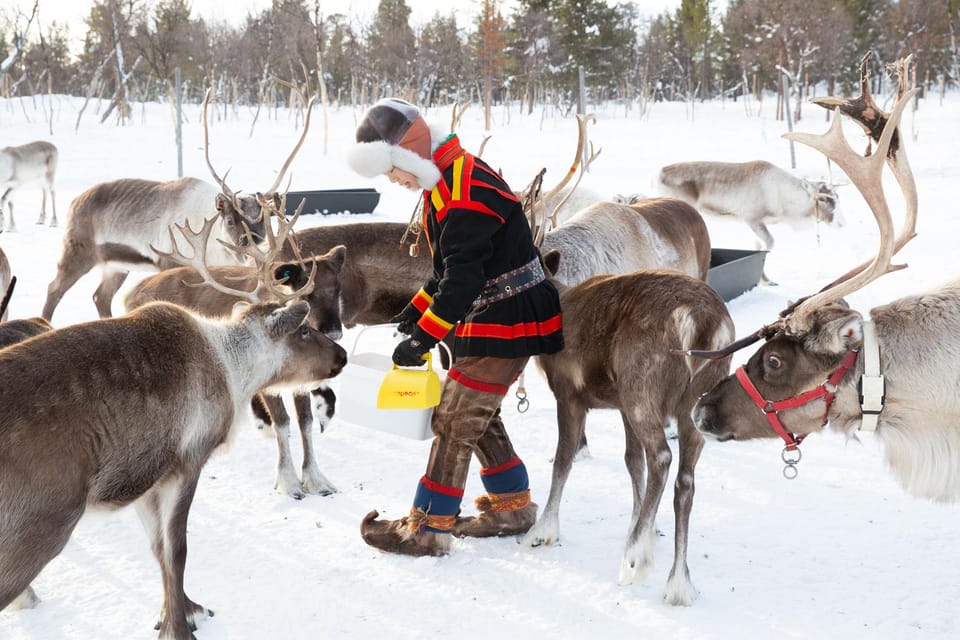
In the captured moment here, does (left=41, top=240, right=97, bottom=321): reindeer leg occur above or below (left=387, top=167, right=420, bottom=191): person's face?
below

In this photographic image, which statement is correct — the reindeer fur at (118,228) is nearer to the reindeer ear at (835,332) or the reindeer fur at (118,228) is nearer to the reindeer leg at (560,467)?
the reindeer leg at (560,467)

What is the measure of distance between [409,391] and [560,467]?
2.57 ft

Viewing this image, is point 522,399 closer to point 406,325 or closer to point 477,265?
point 406,325

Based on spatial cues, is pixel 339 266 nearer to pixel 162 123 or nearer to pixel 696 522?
pixel 696 522

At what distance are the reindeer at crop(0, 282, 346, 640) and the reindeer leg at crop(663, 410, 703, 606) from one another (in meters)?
1.65

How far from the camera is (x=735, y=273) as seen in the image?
8.46 meters

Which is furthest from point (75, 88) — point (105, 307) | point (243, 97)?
point (105, 307)

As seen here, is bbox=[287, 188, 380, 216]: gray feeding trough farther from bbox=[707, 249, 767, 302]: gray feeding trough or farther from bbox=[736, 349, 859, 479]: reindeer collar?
bbox=[736, 349, 859, 479]: reindeer collar

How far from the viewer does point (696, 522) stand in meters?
4.09

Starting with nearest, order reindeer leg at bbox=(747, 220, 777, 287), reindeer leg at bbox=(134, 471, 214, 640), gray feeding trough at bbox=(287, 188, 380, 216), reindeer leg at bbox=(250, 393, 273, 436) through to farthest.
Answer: reindeer leg at bbox=(134, 471, 214, 640) < reindeer leg at bbox=(250, 393, 273, 436) < reindeer leg at bbox=(747, 220, 777, 287) < gray feeding trough at bbox=(287, 188, 380, 216)

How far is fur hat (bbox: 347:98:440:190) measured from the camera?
3.45 metres

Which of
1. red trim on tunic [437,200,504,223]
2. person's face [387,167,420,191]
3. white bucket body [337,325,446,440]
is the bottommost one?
white bucket body [337,325,446,440]

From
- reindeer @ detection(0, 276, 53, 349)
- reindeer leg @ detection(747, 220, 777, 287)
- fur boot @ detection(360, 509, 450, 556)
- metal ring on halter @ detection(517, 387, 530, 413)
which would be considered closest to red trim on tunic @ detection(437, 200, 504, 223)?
metal ring on halter @ detection(517, 387, 530, 413)

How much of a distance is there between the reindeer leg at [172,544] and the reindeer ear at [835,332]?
2.23 metres
